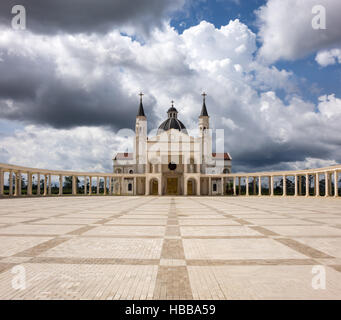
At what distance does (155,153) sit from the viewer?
205 ft

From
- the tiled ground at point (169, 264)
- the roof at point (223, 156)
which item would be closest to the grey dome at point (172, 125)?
the roof at point (223, 156)

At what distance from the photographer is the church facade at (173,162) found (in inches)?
2368

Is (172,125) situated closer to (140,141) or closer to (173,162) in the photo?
(140,141)

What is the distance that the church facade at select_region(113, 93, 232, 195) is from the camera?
6016 centimetres

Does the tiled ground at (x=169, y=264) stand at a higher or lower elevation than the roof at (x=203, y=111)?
lower

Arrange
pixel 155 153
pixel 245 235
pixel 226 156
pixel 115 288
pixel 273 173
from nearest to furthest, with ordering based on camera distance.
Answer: pixel 115 288, pixel 245 235, pixel 273 173, pixel 155 153, pixel 226 156

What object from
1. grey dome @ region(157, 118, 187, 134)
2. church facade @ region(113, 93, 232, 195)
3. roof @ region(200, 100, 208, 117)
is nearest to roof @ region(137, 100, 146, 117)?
church facade @ region(113, 93, 232, 195)

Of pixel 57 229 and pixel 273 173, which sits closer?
pixel 57 229

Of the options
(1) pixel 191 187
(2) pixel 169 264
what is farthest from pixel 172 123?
(2) pixel 169 264

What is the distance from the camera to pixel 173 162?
63.1 m

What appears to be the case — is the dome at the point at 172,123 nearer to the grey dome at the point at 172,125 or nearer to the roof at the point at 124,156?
the grey dome at the point at 172,125
